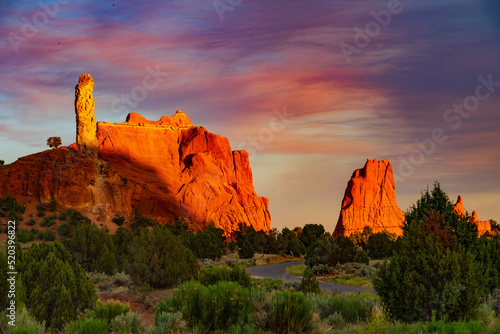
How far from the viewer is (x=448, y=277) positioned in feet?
40.1

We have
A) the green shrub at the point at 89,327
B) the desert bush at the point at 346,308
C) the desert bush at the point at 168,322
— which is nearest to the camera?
the green shrub at the point at 89,327

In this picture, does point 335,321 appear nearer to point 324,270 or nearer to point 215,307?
point 215,307

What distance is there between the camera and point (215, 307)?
10719 millimetres

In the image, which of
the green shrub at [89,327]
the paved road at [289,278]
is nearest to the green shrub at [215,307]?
the green shrub at [89,327]

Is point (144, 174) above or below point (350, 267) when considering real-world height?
above

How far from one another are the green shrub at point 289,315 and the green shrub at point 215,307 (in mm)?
600

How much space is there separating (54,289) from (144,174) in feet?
290

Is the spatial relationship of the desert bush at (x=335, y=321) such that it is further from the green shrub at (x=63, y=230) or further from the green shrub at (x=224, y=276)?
the green shrub at (x=63, y=230)

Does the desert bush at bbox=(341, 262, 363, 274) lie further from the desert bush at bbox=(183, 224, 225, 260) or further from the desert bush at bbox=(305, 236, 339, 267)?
the desert bush at bbox=(183, 224, 225, 260)

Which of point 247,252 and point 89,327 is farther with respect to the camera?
point 247,252

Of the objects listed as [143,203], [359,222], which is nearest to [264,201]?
[359,222]

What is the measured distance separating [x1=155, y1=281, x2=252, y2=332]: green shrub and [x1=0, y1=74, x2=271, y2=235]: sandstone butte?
58851 millimetres

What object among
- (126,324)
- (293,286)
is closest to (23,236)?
(293,286)

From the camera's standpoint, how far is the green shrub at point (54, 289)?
12.7 metres
